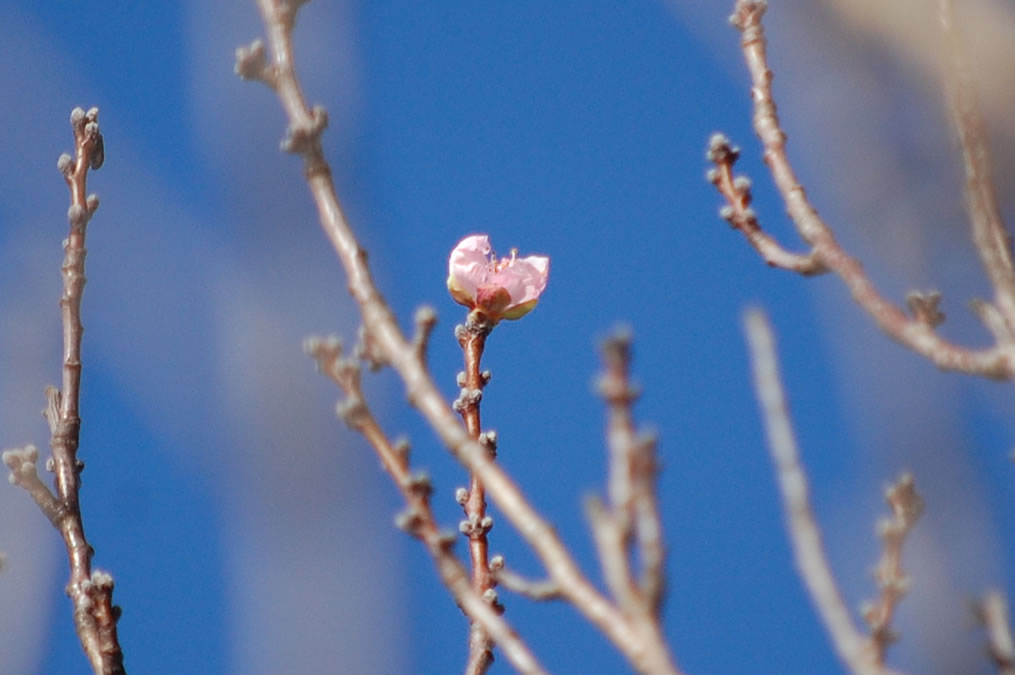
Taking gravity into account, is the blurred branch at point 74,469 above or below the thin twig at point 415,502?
above

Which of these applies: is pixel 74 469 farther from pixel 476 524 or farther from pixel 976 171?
pixel 976 171

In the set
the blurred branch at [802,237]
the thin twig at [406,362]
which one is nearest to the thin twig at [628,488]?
the thin twig at [406,362]

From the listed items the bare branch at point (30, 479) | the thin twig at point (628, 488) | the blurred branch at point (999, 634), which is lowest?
the blurred branch at point (999, 634)

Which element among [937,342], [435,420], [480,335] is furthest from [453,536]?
[480,335]

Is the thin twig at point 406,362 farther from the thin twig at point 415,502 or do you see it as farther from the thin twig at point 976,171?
the thin twig at point 976,171

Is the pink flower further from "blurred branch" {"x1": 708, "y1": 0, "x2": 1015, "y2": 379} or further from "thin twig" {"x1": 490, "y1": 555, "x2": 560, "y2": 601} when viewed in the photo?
"thin twig" {"x1": 490, "y1": 555, "x2": 560, "y2": 601}
